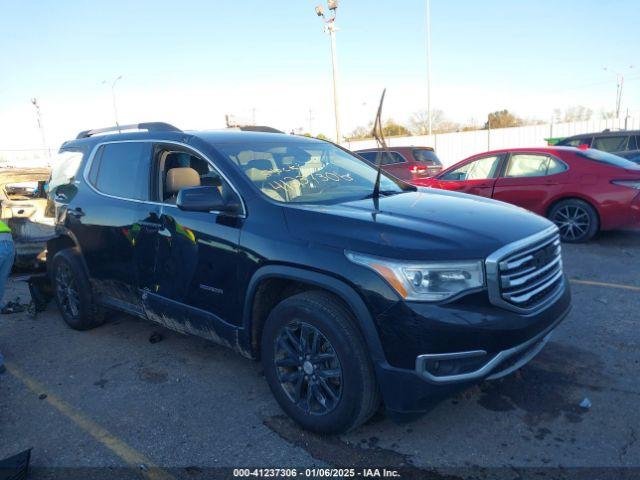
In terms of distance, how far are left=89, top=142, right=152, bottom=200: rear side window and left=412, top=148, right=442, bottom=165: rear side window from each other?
32.9 ft

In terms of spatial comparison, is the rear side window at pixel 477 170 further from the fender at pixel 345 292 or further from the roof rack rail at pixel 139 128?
the fender at pixel 345 292

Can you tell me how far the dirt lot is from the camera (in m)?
2.75

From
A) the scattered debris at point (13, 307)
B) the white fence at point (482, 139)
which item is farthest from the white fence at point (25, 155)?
the scattered debris at point (13, 307)

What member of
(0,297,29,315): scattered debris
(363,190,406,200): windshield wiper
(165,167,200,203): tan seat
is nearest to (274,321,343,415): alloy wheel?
(363,190,406,200): windshield wiper

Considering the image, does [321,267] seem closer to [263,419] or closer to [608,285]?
[263,419]

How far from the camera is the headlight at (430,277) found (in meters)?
2.50

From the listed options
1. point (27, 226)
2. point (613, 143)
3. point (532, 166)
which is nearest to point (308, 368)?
point (27, 226)

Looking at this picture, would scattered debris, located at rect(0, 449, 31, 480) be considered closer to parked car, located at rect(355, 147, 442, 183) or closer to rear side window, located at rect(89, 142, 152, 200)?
rear side window, located at rect(89, 142, 152, 200)

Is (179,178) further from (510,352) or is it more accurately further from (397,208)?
(510,352)

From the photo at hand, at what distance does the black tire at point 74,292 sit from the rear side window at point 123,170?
821 millimetres

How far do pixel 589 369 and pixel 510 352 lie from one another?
1469 mm

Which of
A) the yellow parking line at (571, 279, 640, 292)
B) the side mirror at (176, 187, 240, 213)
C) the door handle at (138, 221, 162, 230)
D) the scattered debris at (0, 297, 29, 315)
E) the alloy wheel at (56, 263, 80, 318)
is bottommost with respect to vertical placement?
the yellow parking line at (571, 279, 640, 292)

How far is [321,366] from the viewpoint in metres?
2.89

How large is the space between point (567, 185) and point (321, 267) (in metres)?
6.20
